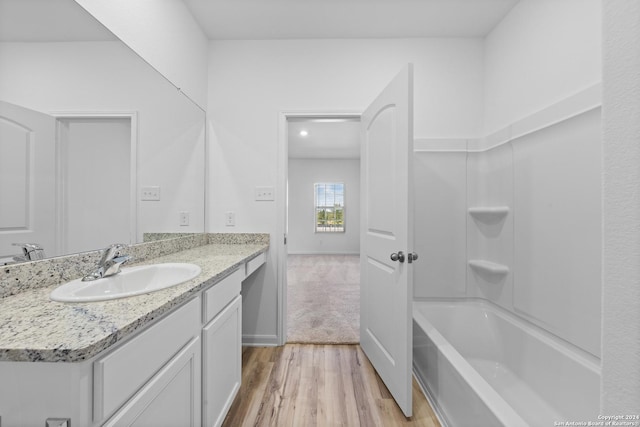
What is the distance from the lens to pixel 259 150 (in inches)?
92.2

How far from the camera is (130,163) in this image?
4.98 feet

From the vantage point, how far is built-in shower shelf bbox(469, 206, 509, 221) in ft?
6.45

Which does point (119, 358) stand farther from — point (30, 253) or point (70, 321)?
point (30, 253)

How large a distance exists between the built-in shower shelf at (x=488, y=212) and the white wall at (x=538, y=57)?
0.61 meters

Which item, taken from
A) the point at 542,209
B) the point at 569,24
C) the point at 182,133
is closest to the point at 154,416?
the point at 182,133

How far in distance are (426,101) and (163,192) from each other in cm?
210

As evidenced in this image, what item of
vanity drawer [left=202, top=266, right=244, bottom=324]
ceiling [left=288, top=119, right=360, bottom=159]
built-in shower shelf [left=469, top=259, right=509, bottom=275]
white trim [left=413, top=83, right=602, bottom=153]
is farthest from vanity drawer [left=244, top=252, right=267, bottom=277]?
ceiling [left=288, top=119, right=360, bottom=159]

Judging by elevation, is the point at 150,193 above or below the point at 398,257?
above

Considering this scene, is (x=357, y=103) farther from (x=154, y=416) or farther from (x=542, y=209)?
(x=154, y=416)

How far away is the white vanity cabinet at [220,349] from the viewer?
1.16 meters

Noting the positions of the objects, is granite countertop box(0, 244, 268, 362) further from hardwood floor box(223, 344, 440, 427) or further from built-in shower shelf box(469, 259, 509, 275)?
built-in shower shelf box(469, 259, 509, 275)

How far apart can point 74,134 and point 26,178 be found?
0.27 m

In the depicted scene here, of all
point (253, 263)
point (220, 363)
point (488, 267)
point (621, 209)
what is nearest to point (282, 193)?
point (253, 263)

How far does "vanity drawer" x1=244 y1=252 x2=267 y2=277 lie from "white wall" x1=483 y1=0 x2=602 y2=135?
6.65 ft
